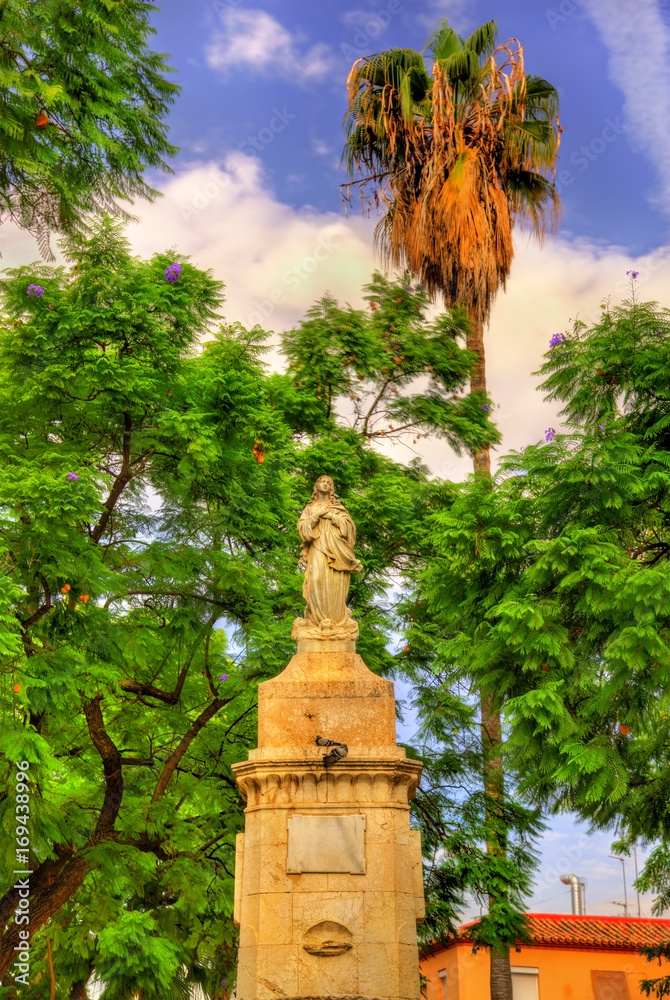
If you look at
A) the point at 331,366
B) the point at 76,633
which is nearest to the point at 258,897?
the point at 76,633

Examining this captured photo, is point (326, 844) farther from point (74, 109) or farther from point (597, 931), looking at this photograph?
point (597, 931)

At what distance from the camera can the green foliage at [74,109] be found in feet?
28.8

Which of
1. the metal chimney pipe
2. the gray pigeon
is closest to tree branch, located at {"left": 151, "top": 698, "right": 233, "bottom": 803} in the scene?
the gray pigeon

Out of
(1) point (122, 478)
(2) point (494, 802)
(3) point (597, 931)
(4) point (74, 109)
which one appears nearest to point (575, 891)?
(3) point (597, 931)

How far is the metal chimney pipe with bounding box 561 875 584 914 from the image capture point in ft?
132

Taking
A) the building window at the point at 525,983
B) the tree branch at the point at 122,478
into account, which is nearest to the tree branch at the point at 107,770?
the tree branch at the point at 122,478

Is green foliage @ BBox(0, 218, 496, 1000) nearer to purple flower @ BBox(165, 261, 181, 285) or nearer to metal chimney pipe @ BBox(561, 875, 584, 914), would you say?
purple flower @ BBox(165, 261, 181, 285)

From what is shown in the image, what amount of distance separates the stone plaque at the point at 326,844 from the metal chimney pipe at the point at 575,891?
31.5 metres

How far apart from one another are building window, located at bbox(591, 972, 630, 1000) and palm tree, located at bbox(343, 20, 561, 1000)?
15.3 m

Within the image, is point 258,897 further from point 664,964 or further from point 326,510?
point 664,964

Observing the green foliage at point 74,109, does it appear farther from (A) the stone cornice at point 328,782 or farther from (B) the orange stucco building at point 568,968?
(B) the orange stucco building at point 568,968

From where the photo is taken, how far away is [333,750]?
11266 mm

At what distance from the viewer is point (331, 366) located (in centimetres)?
2059

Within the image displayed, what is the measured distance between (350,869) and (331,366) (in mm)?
11136
